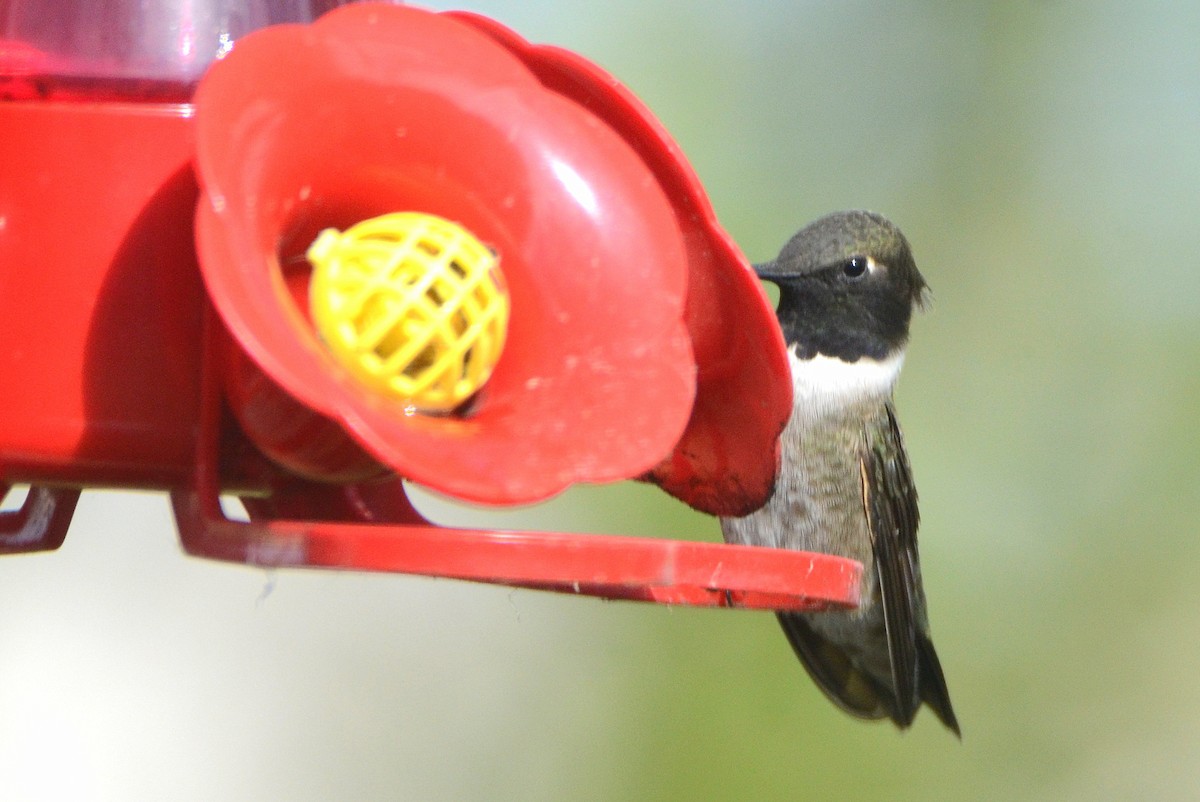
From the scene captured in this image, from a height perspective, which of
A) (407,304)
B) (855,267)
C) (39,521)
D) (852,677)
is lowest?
(852,677)

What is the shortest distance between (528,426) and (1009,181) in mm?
6401

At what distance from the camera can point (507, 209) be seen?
5.51 feet

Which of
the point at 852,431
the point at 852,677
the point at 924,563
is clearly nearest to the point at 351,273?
the point at 852,431

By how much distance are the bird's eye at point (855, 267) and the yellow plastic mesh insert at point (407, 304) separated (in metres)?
2.35

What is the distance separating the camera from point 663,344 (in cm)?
164

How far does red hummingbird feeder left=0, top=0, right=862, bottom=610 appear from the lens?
55.7 inches

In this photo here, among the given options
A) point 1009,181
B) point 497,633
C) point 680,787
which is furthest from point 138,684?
point 1009,181

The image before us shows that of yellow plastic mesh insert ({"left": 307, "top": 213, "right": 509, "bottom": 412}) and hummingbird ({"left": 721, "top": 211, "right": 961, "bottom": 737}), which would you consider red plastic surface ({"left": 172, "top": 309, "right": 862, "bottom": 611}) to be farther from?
hummingbird ({"left": 721, "top": 211, "right": 961, "bottom": 737})

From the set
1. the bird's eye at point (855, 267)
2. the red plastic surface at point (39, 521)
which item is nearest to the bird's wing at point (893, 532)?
the bird's eye at point (855, 267)

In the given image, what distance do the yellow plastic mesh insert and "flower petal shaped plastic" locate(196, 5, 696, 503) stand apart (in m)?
0.05

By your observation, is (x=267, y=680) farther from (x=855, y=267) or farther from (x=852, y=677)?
(x=855, y=267)

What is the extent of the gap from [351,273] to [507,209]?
10.2 inches

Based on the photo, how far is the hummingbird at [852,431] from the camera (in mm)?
3896

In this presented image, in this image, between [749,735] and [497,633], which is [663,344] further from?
[497,633]
